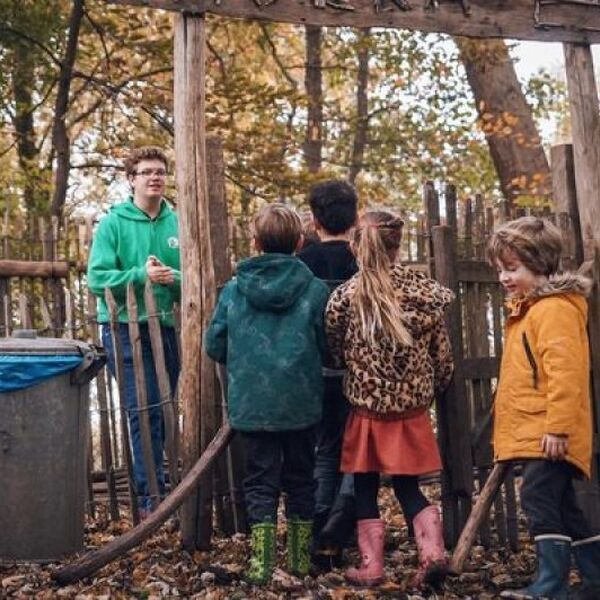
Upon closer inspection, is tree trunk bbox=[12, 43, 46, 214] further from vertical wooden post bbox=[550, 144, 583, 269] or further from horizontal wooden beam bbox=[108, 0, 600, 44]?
vertical wooden post bbox=[550, 144, 583, 269]

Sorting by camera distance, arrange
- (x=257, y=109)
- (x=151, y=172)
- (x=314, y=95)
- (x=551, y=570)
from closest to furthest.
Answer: (x=551, y=570), (x=151, y=172), (x=257, y=109), (x=314, y=95)

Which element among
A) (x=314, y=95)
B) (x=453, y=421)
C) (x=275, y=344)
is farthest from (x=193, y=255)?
(x=314, y=95)

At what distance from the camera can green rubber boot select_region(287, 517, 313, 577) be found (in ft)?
18.5

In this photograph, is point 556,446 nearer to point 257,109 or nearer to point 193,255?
point 193,255

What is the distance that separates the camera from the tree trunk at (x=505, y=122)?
47.2 ft

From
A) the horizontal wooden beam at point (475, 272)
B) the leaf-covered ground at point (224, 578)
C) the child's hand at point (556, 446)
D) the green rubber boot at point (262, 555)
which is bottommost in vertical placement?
Result: the leaf-covered ground at point (224, 578)

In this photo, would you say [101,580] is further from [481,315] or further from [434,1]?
[434,1]

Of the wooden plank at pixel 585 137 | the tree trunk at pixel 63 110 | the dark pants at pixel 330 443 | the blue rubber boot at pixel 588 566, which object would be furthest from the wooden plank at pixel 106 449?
the tree trunk at pixel 63 110

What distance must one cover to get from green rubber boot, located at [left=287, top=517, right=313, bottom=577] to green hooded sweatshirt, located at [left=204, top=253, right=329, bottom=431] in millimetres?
450

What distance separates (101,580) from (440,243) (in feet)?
7.50

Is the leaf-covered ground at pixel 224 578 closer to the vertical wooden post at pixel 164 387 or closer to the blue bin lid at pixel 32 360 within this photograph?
the vertical wooden post at pixel 164 387

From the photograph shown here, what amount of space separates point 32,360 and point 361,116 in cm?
1184

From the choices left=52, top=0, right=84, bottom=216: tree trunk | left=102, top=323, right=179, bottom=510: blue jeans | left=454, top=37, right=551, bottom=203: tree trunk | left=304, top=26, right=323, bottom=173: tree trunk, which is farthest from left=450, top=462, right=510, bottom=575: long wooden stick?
left=304, top=26, right=323, bottom=173: tree trunk

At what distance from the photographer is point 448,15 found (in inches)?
268
